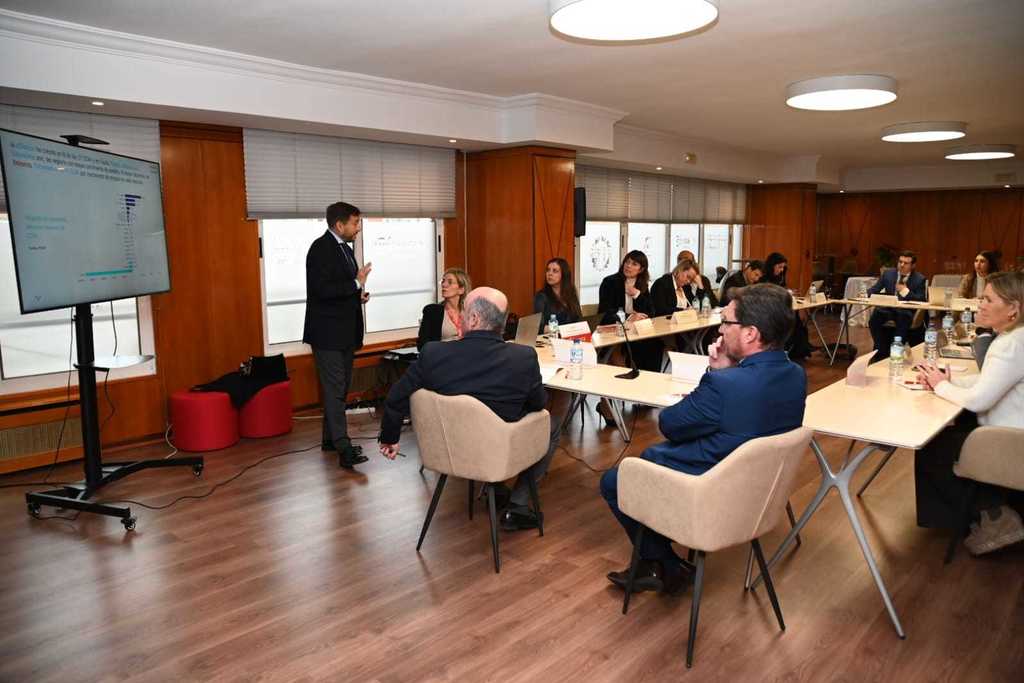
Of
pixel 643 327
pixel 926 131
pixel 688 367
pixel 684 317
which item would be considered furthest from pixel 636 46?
pixel 926 131

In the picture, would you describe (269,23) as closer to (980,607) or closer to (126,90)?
(126,90)

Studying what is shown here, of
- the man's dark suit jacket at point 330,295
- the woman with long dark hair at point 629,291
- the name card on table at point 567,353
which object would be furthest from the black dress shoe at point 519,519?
the woman with long dark hair at point 629,291

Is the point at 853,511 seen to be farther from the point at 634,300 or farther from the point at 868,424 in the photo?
the point at 634,300

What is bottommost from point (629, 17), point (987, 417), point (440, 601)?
point (440, 601)

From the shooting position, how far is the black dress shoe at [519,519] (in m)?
4.01

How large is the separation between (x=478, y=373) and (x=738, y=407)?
4.20ft

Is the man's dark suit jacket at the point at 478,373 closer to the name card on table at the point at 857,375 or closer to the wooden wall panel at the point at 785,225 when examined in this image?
the name card on table at the point at 857,375

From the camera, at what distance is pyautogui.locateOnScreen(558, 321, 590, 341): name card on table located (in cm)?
491

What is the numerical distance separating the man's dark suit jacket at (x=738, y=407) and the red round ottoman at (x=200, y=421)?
3855mm

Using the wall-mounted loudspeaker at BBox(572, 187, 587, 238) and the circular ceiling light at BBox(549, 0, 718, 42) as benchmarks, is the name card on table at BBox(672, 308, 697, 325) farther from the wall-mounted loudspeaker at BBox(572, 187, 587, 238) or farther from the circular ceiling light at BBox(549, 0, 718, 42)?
the circular ceiling light at BBox(549, 0, 718, 42)

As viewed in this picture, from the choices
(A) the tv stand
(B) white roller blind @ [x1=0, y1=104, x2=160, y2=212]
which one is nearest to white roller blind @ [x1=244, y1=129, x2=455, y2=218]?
(B) white roller blind @ [x1=0, y1=104, x2=160, y2=212]

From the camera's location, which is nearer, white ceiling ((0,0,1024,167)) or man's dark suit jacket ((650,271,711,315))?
white ceiling ((0,0,1024,167))

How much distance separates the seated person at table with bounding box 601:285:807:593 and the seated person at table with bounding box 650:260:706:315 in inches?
185

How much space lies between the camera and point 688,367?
13.4ft
